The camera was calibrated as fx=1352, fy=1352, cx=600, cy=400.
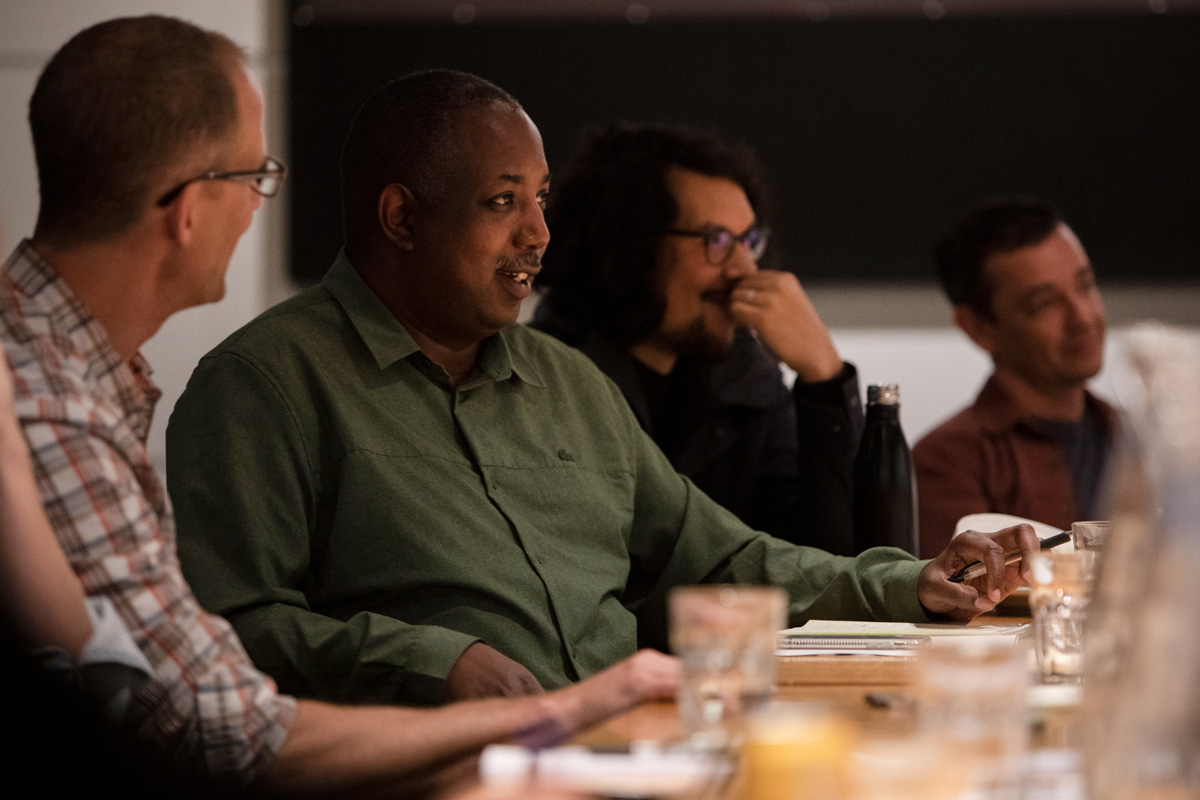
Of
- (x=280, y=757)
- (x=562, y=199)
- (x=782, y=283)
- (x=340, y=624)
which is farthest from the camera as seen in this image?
(x=562, y=199)

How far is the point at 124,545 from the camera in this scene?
1055 millimetres

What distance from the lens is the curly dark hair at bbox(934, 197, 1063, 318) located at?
3.09m

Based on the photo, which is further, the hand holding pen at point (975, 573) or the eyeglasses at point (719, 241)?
the eyeglasses at point (719, 241)

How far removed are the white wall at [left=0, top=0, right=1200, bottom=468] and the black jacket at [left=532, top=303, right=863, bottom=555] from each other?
1370 millimetres

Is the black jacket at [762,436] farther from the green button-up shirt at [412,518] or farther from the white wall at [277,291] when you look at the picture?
the white wall at [277,291]

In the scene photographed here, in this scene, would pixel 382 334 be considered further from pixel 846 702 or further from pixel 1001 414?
pixel 1001 414

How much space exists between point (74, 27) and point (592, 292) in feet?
7.11

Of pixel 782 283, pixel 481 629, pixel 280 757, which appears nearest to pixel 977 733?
pixel 280 757

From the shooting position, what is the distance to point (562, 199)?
293 centimetres

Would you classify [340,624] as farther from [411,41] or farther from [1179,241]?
[1179,241]

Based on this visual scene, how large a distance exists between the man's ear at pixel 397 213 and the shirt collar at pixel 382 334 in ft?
0.24

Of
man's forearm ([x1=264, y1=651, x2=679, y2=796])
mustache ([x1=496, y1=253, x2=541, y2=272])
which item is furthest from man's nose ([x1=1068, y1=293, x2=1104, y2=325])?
man's forearm ([x1=264, y1=651, x2=679, y2=796])

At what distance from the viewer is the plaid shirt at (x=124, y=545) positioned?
1.04 meters

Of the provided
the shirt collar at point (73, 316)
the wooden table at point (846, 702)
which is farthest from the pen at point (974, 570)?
the shirt collar at point (73, 316)
